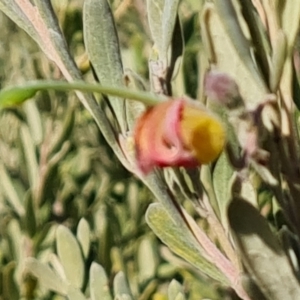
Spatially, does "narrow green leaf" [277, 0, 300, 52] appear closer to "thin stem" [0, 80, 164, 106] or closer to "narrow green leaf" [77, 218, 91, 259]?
"thin stem" [0, 80, 164, 106]

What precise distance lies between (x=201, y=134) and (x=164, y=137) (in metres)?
0.02

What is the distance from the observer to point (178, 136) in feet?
1.26

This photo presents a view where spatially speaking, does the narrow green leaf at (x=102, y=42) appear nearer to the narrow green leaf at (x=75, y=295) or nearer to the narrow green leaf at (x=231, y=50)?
the narrow green leaf at (x=231, y=50)

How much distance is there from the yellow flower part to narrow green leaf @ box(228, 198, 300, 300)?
0.19 ft

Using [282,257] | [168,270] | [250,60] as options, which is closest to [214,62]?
[250,60]

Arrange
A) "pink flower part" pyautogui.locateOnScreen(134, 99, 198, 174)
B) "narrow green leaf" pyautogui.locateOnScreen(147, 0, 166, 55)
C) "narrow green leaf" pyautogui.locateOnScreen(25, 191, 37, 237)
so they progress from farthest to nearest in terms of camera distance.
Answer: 1. "narrow green leaf" pyautogui.locateOnScreen(25, 191, 37, 237)
2. "narrow green leaf" pyautogui.locateOnScreen(147, 0, 166, 55)
3. "pink flower part" pyautogui.locateOnScreen(134, 99, 198, 174)

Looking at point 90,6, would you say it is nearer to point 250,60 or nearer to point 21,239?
point 250,60

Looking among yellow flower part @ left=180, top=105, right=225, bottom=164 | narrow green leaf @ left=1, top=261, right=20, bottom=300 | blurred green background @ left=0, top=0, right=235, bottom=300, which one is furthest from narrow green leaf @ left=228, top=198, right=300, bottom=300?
narrow green leaf @ left=1, top=261, right=20, bottom=300

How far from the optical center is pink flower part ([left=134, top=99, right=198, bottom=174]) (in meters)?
0.38

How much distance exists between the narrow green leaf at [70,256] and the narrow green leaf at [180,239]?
0.12m

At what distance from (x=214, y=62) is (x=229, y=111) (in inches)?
1.5

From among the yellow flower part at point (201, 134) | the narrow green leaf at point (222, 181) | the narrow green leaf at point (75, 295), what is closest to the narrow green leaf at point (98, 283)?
the narrow green leaf at point (75, 295)

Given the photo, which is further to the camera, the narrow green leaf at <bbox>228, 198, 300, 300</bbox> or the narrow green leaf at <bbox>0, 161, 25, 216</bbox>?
the narrow green leaf at <bbox>0, 161, 25, 216</bbox>

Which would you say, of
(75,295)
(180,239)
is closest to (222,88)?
(180,239)
